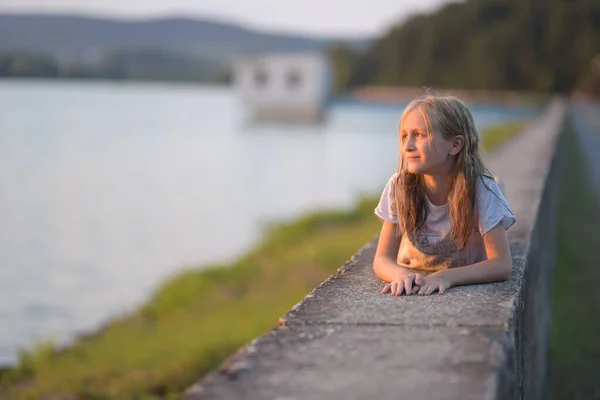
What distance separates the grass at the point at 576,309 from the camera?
4.48m

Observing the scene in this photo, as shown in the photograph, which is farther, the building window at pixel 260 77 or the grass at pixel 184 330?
the building window at pixel 260 77

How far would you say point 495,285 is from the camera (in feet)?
10.2

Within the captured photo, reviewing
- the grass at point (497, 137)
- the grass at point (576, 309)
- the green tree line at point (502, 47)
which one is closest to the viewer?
the grass at point (576, 309)

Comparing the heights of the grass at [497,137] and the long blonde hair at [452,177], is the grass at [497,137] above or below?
below

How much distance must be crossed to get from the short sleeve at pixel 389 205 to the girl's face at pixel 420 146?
167 millimetres

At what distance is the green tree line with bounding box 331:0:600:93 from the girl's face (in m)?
58.4

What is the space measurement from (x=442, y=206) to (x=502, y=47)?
75650 millimetres

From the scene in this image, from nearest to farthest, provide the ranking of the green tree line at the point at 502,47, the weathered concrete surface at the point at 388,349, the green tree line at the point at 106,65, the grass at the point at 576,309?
the weathered concrete surface at the point at 388,349, the grass at the point at 576,309, the green tree line at the point at 106,65, the green tree line at the point at 502,47

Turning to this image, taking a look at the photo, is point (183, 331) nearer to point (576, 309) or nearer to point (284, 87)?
point (576, 309)

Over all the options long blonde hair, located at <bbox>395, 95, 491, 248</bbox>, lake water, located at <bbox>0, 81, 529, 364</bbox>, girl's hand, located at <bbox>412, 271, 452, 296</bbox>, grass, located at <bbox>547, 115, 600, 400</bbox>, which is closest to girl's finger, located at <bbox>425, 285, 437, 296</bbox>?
girl's hand, located at <bbox>412, 271, 452, 296</bbox>

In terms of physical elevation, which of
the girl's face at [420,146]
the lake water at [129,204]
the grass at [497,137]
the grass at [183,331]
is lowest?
the lake water at [129,204]

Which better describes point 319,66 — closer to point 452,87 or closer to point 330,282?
point 452,87

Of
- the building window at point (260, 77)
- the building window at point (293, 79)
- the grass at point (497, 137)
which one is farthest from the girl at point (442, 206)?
the building window at point (260, 77)

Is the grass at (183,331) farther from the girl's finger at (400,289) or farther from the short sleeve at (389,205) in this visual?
the girl's finger at (400,289)
